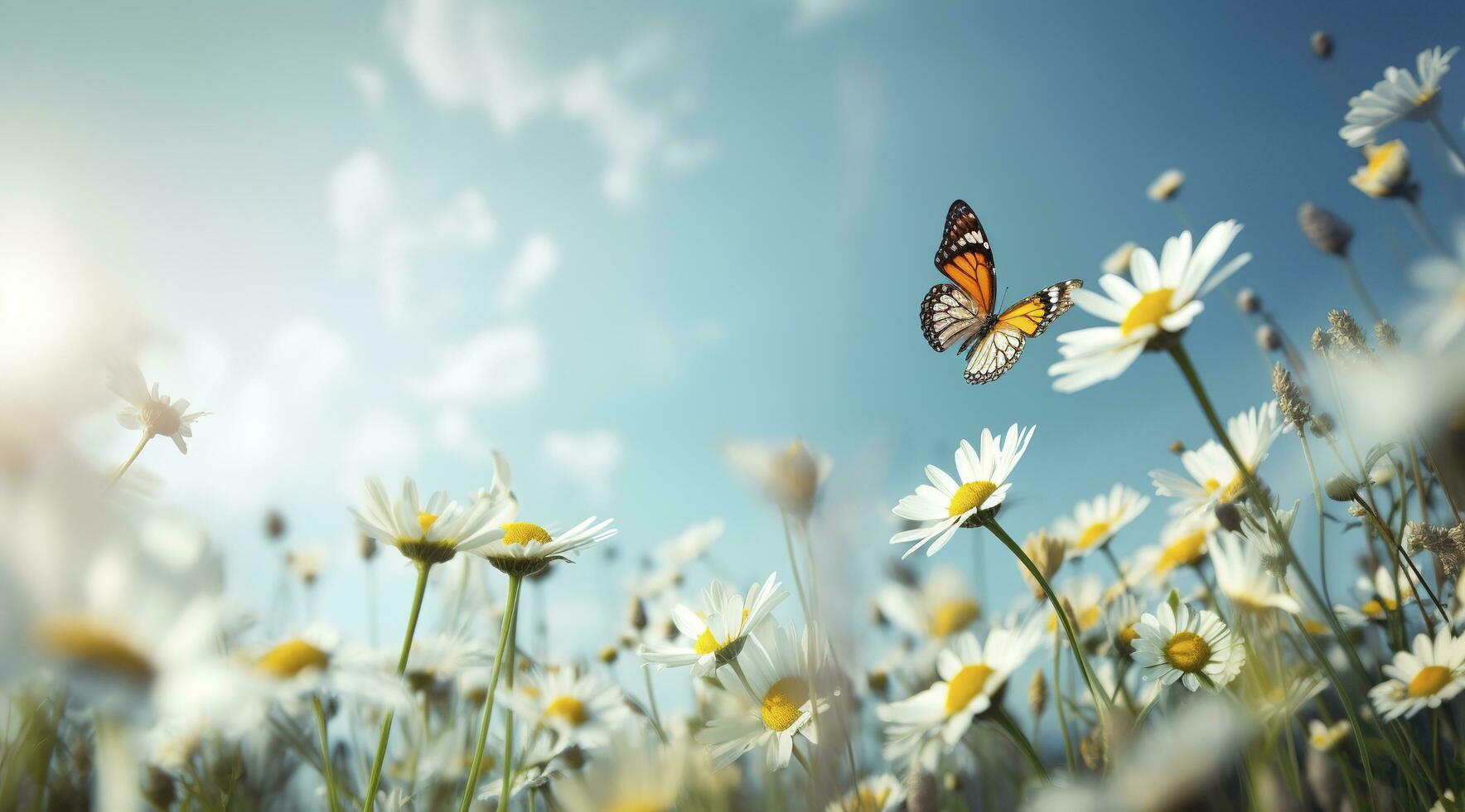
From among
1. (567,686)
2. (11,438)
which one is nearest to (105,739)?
(11,438)

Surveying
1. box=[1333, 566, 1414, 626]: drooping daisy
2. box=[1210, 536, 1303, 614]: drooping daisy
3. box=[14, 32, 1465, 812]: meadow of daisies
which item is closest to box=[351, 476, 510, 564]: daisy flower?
box=[14, 32, 1465, 812]: meadow of daisies

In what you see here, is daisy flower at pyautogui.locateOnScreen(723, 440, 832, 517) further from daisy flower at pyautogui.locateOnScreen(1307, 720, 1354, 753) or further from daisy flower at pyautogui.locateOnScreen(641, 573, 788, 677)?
daisy flower at pyautogui.locateOnScreen(1307, 720, 1354, 753)

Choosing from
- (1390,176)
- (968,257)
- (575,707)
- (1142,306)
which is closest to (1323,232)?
(1390,176)

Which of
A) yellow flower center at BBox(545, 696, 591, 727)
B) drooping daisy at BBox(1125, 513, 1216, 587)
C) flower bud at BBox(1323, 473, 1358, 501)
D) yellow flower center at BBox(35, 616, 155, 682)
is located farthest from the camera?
drooping daisy at BBox(1125, 513, 1216, 587)

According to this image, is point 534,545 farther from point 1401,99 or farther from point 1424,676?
point 1401,99

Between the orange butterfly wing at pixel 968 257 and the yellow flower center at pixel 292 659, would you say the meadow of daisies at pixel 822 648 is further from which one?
the orange butterfly wing at pixel 968 257

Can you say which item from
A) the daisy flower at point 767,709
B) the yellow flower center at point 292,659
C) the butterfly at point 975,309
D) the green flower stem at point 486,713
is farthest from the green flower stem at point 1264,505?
the butterfly at point 975,309
